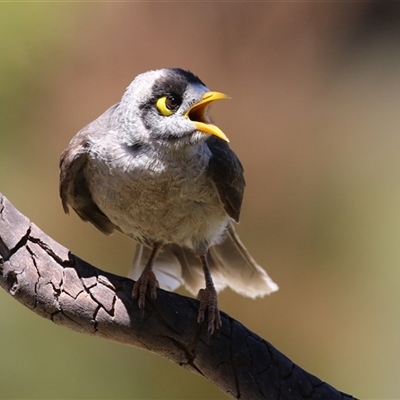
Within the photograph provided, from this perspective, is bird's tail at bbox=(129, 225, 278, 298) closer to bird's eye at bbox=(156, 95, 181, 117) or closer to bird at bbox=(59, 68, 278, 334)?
bird at bbox=(59, 68, 278, 334)

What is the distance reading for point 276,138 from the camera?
15.7 ft

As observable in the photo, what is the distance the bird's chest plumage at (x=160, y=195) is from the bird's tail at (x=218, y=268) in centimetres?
43

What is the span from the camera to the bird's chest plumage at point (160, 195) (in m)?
2.38

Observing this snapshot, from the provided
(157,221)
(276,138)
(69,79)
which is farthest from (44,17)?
(157,221)

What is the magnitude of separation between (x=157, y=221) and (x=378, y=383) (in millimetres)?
2647

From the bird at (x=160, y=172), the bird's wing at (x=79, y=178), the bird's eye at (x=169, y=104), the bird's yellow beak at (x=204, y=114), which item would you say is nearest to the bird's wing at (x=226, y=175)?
the bird at (x=160, y=172)

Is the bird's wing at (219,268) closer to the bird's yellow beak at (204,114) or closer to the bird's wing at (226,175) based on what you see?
the bird's wing at (226,175)

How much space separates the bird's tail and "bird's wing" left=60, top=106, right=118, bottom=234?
32cm

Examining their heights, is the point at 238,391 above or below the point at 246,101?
below

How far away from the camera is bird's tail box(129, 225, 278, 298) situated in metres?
3.04

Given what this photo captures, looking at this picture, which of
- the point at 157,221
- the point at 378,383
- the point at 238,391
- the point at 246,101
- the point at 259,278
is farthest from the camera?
the point at 246,101

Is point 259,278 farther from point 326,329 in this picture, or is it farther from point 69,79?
point 69,79

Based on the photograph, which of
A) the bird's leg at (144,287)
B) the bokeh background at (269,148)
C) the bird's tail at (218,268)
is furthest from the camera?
the bokeh background at (269,148)

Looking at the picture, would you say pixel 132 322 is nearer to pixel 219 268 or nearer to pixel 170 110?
pixel 170 110
